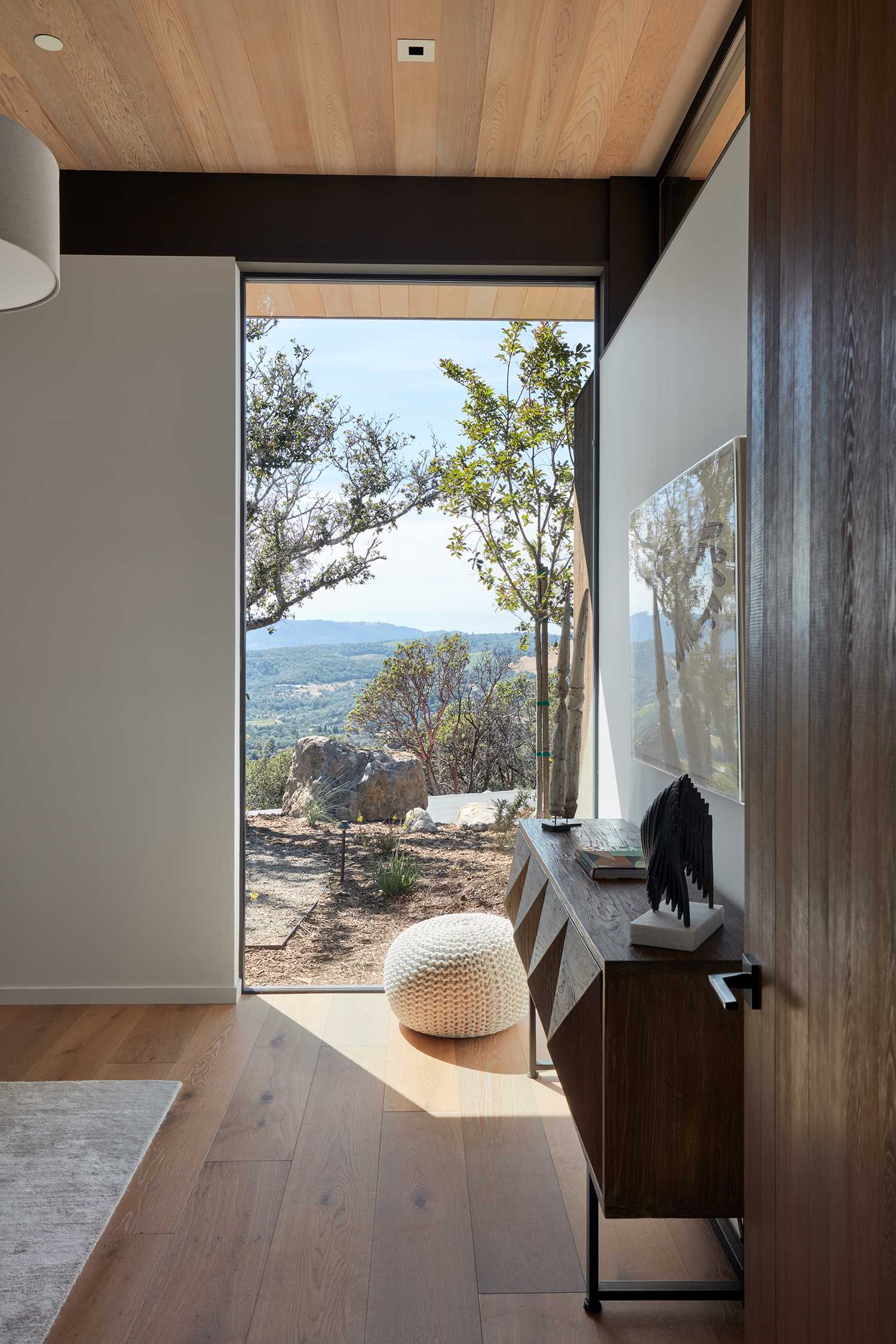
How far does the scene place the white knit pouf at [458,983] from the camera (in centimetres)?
310

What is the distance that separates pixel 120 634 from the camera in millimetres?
3602

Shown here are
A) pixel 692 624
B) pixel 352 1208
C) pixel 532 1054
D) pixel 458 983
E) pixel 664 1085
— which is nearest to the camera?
pixel 664 1085

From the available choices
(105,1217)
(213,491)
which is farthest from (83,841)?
(105,1217)

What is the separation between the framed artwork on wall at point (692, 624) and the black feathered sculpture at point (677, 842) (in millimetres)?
191

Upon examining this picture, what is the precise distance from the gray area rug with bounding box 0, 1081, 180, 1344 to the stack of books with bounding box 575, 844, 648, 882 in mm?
1391

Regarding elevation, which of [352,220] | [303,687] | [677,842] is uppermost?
A: [352,220]

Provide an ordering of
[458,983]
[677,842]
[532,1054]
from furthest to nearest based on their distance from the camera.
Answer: [458,983] → [532,1054] → [677,842]

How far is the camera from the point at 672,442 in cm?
264

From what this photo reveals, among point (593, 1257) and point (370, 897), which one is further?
point (370, 897)

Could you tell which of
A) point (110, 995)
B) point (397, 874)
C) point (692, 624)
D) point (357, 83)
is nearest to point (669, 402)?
point (692, 624)

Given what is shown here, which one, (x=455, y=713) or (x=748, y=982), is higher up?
(x=455, y=713)

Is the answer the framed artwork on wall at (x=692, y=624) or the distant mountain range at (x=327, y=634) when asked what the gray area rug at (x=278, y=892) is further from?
the framed artwork on wall at (x=692, y=624)

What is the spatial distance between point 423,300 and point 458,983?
2639 mm

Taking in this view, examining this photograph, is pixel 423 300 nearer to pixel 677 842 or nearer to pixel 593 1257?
pixel 677 842
